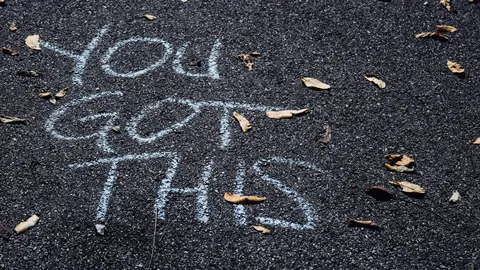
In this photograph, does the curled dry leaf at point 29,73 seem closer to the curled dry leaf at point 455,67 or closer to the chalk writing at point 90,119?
the chalk writing at point 90,119

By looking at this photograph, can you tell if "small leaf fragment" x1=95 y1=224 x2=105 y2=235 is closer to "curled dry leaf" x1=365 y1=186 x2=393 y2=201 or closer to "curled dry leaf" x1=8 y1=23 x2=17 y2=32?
"curled dry leaf" x1=365 y1=186 x2=393 y2=201

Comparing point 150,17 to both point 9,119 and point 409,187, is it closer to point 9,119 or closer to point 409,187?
point 9,119

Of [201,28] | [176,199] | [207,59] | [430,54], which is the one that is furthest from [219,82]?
[430,54]

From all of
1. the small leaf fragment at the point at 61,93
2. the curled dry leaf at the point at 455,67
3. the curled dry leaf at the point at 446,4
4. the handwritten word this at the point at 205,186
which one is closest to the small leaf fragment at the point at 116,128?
the handwritten word this at the point at 205,186

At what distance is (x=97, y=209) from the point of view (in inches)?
132

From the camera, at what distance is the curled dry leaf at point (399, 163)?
358 cm

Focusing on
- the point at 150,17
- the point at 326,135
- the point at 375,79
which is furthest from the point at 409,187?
the point at 150,17

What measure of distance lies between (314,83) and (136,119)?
0.99 metres

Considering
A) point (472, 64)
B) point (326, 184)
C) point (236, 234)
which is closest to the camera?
point (236, 234)

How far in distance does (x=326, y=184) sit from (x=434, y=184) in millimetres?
513

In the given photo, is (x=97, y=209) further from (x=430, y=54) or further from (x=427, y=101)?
(x=430, y=54)

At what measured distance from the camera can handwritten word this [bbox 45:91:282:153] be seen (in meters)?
3.73

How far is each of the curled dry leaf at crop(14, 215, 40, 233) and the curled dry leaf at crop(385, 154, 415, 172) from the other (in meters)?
1.65

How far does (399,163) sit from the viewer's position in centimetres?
361
